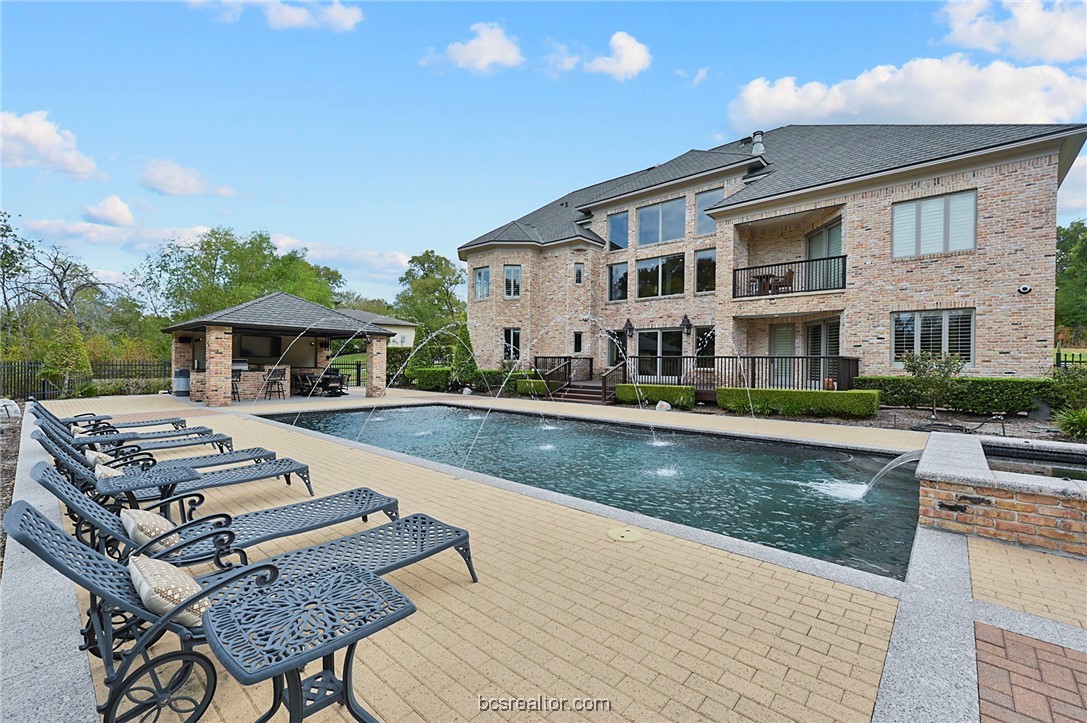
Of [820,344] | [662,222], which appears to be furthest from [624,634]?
[662,222]

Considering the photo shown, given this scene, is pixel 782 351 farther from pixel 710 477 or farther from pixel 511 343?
pixel 710 477

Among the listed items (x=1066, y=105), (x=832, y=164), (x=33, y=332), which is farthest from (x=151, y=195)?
(x=1066, y=105)

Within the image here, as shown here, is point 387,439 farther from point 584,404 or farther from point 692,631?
point 692,631

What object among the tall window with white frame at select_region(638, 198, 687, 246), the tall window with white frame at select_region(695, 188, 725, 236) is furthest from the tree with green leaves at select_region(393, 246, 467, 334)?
the tall window with white frame at select_region(695, 188, 725, 236)

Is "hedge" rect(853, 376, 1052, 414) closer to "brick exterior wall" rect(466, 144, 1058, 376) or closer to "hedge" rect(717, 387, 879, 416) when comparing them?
"brick exterior wall" rect(466, 144, 1058, 376)

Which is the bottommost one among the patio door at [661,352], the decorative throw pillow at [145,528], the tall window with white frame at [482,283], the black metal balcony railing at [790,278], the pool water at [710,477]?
the pool water at [710,477]

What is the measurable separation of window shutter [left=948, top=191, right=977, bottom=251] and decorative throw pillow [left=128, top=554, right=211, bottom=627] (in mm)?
16844

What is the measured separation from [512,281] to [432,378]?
5920 millimetres

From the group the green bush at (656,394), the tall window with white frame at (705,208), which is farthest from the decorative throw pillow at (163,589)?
the tall window with white frame at (705,208)

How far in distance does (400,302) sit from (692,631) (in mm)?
52737

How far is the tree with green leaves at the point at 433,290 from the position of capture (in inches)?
1841

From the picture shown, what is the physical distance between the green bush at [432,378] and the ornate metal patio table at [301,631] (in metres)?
18.7

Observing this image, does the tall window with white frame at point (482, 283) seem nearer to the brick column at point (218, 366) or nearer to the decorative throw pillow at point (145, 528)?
the brick column at point (218, 366)

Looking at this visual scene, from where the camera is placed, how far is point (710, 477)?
6.89m
